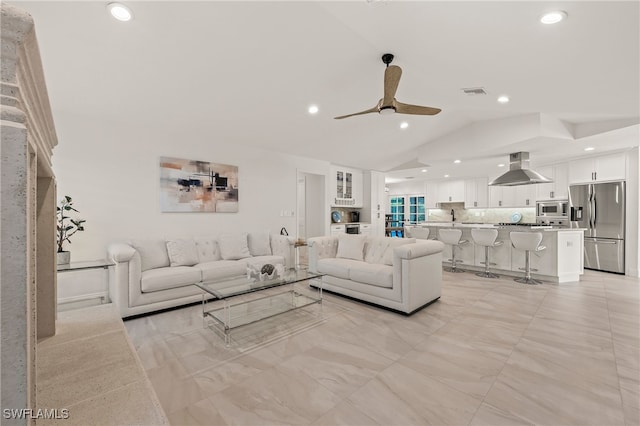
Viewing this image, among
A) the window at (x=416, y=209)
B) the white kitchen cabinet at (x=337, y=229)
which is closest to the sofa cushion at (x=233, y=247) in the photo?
the white kitchen cabinet at (x=337, y=229)

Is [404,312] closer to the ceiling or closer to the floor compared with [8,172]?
closer to the floor

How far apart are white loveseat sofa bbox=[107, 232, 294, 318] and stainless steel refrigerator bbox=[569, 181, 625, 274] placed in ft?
20.2

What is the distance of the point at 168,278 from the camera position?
11.1 ft

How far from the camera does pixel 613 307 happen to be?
3.62 meters

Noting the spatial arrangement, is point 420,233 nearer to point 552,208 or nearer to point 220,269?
point 552,208

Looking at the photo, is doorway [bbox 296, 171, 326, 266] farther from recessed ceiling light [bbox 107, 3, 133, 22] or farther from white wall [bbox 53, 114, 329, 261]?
recessed ceiling light [bbox 107, 3, 133, 22]

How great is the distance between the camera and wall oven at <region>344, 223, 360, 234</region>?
735cm

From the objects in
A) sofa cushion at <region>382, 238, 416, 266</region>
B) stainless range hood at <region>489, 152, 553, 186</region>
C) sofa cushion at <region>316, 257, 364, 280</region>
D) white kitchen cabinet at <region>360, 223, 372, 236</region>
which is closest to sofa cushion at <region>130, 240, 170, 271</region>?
sofa cushion at <region>316, 257, 364, 280</region>

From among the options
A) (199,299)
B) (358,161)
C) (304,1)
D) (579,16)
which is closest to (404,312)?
(199,299)

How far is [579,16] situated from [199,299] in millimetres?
4632

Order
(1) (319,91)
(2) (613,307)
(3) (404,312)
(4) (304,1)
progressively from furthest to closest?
(1) (319,91) → (2) (613,307) → (3) (404,312) → (4) (304,1)

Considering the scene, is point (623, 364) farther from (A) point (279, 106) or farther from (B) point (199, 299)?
(A) point (279, 106)

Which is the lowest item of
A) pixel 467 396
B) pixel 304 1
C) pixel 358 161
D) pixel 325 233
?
pixel 467 396

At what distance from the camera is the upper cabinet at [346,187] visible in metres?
7.23
